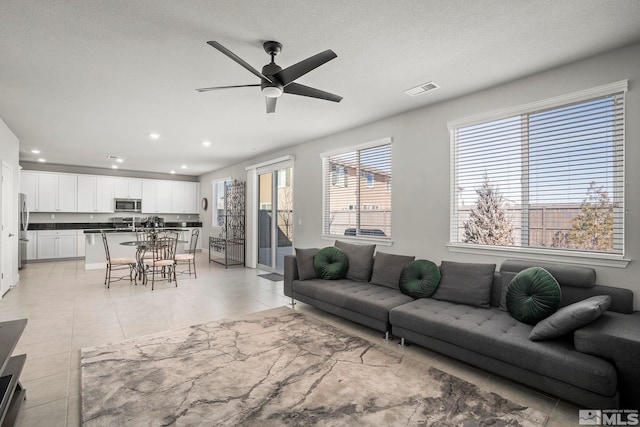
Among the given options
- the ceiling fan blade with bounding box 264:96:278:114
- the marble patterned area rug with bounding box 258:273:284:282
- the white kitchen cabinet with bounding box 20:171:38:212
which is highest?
the ceiling fan blade with bounding box 264:96:278:114

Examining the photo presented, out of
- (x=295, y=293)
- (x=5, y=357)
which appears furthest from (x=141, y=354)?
(x=295, y=293)

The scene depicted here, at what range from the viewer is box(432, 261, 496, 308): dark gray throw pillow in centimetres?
312

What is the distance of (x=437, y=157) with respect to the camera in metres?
4.01

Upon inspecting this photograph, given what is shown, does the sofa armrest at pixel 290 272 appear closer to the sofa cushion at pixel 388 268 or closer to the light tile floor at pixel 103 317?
the light tile floor at pixel 103 317

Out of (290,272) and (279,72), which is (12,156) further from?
(279,72)

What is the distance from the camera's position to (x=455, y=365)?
2.74 metres

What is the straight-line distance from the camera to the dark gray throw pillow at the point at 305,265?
14.4 feet

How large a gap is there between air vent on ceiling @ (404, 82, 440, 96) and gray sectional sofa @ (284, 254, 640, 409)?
1.94 meters

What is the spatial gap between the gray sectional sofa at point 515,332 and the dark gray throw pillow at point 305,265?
0.35m

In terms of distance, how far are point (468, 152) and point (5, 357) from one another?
4.26 meters

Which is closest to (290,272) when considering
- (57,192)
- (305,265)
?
(305,265)

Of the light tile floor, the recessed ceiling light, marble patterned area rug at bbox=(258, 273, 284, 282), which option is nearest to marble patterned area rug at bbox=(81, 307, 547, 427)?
the light tile floor

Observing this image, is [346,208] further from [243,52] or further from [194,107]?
[243,52]

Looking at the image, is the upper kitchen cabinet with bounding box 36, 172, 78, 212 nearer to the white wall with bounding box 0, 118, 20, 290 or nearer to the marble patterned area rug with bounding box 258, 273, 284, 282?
the white wall with bounding box 0, 118, 20, 290
